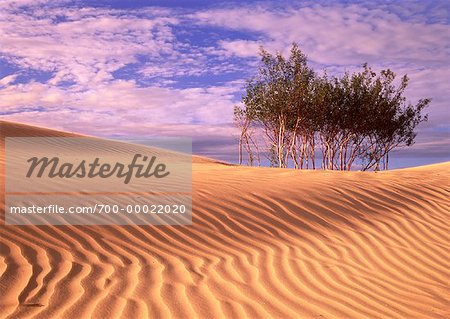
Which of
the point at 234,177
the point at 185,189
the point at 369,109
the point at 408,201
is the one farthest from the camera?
the point at 369,109

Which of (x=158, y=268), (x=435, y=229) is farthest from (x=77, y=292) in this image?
(x=435, y=229)

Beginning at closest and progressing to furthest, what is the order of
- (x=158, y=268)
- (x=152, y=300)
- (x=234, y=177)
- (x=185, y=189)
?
1. (x=152, y=300)
2. (x=158, y=268)
3. (x=185, y=189)
4. (x=234, y=177)

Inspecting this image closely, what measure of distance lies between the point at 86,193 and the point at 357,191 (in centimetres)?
524

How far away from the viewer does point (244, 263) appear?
5562 millimetres

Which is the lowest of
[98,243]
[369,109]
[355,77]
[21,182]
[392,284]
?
[392,284]

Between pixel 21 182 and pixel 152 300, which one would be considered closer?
pixel 152 300

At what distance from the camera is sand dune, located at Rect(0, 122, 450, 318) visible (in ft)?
14.0

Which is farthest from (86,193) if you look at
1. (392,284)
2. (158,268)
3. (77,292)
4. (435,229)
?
(435,229)

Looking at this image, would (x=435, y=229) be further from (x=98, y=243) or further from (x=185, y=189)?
(x=98, y=243)

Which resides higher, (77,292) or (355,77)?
(355,77)

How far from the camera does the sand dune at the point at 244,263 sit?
14.0 ft

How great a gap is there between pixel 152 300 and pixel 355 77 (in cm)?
2733

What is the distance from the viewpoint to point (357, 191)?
9648mm

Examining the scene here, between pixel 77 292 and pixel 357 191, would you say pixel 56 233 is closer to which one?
pixel 77 292
